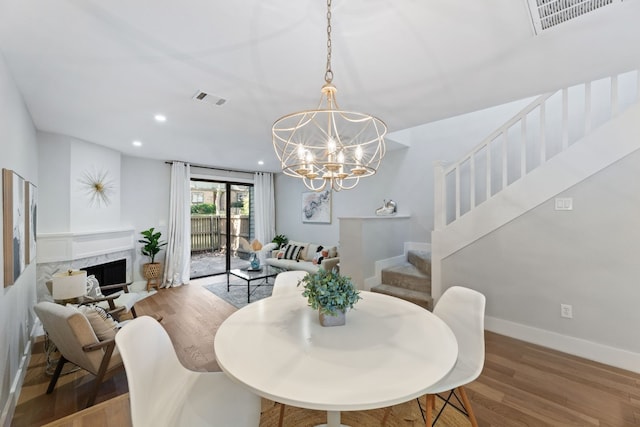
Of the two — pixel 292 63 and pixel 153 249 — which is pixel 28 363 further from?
pixel 292 63

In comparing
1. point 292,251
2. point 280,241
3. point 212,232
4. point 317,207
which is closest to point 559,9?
point 317,207

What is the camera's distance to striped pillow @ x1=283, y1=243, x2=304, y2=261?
526cm

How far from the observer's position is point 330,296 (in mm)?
1318

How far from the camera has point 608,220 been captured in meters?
2.22

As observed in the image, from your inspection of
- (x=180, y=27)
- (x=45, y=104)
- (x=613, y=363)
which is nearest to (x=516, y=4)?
(x=180, y=27)

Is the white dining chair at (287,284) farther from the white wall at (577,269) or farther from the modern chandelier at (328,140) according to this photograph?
the white wall at (577,269)

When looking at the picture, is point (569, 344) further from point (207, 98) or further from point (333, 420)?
point (207, 98)

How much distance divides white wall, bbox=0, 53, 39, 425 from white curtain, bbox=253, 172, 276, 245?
377 centimetres

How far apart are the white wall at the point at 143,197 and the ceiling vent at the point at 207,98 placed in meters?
3.22

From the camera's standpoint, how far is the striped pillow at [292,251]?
207 inches

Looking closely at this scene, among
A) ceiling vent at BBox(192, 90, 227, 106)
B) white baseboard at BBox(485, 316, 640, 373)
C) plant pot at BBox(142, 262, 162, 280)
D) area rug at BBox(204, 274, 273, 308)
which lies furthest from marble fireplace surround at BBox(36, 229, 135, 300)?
white baseboard at BBox(485, 316, 640, 373)

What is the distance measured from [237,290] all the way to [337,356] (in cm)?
386

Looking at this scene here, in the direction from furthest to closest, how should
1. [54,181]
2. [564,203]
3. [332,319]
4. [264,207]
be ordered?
1. [264,207]
2. [54,181]
3. [564,203]
4. [332,319]

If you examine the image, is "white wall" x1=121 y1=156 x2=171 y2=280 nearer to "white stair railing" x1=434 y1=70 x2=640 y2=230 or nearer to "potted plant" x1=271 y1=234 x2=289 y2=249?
"potted plant" x1=271 y1=234 x2=289 y2=249
